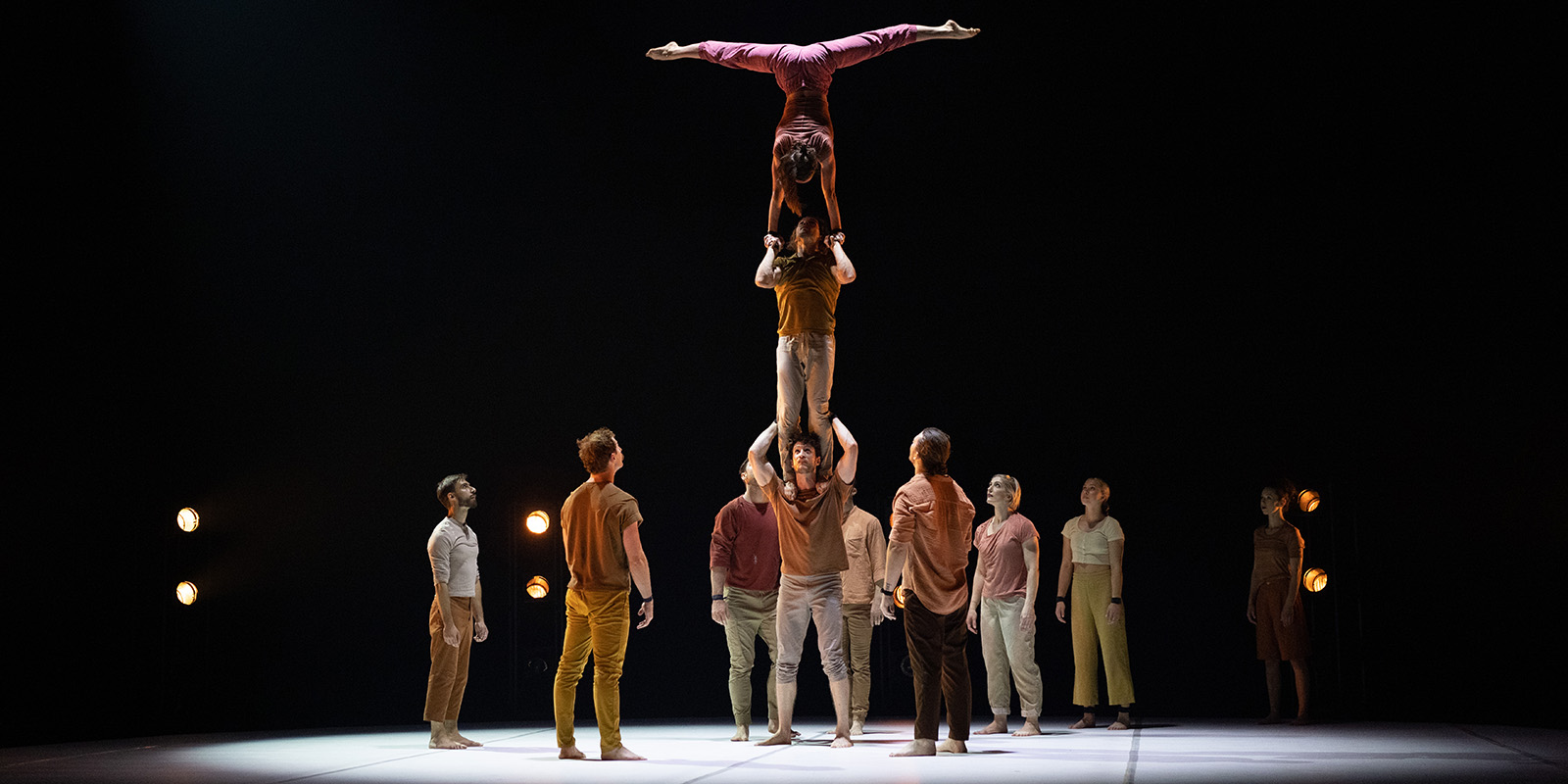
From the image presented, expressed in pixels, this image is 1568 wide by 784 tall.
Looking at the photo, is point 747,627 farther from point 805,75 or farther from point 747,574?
point 805,75

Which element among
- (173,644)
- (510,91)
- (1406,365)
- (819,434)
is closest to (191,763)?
(173,644)

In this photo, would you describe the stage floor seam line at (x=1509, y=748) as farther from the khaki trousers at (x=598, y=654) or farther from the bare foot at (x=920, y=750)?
the khaki trousers at (x=598, y=654)

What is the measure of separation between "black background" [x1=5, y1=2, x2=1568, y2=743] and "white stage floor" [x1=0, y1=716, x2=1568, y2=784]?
3.42 feet

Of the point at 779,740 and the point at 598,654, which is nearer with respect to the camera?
the point at 598,654

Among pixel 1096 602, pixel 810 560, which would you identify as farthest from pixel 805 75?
pixel 1096 602

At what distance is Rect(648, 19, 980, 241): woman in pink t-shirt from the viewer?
5.47 metres

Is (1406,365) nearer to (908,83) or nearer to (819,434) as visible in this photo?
(908,83)

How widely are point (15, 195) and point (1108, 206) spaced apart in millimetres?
6074

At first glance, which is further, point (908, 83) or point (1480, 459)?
point (908, 83)

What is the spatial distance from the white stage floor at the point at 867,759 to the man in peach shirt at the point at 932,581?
0.80 ft

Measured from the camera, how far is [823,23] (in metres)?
7.96

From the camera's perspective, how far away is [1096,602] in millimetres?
7352

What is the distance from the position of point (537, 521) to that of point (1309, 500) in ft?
15.3

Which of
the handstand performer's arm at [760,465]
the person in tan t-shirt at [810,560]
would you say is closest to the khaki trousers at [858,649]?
the person in tan t-shirt at [810,560]
